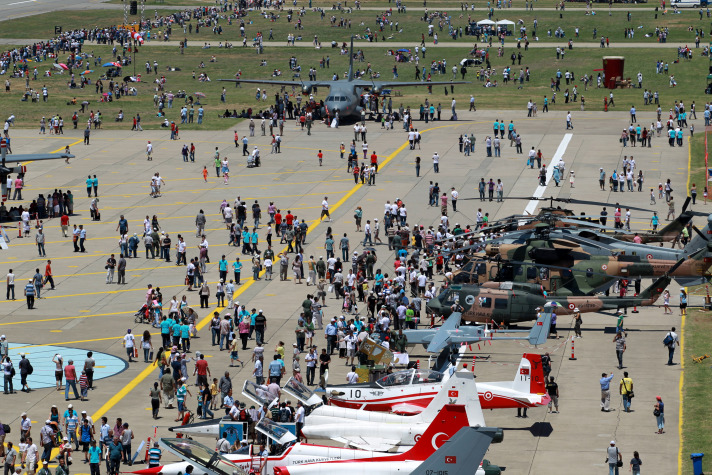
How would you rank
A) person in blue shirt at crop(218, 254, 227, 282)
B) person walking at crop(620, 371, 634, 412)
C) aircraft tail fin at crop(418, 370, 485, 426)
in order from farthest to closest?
1. person in blue shirt at crop(218, 254, 227, 282)
2. person walking at crop(620, 371, 634, 412)
3. aircraft tail fin at crop(418, 370, 485, 426)

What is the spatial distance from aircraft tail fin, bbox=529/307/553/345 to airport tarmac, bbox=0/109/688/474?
1.36m

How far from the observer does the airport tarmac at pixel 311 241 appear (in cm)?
3766

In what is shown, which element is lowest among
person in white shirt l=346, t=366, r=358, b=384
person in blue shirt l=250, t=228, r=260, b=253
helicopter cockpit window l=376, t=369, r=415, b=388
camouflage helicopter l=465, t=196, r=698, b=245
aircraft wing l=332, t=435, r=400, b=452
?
person in white shirt l=346, t=366, r=358, b=384

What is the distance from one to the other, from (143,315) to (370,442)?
17.6 meters

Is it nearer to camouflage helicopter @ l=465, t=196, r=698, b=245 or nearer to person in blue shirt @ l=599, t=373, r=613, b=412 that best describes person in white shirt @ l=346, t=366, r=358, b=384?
person in blue shirt @ l=599, t=373, r=613, b=412

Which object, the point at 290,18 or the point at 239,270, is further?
the point at 290,18

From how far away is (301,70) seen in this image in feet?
351

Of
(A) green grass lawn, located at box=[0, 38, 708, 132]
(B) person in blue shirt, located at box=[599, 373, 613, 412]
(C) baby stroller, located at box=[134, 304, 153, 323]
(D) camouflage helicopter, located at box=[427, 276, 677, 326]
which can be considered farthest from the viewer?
(A) green grass lawn, located at box=[0, 38, 708, 132]

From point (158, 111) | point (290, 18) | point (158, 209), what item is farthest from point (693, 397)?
point (290, 18)

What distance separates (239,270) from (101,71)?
197ft

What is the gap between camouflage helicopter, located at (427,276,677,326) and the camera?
44.9 m

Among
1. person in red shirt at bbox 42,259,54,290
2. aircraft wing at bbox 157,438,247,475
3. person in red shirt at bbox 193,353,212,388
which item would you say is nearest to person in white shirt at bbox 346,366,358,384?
person in red shirt at bbox 193,353,212,388

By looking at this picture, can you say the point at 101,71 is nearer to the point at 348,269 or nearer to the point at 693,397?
the point at 348,269

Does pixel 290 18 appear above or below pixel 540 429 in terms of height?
above
